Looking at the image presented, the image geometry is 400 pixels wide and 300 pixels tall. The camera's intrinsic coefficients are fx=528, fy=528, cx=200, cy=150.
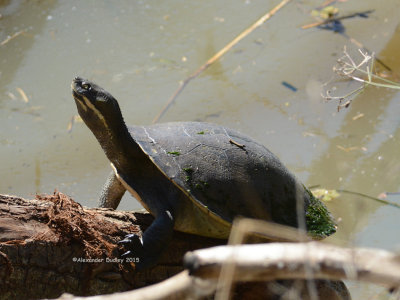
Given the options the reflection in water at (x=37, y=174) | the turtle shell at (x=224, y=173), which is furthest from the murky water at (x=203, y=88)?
the turtle shell at (x=224, y=173)

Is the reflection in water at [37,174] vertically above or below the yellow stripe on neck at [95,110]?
below

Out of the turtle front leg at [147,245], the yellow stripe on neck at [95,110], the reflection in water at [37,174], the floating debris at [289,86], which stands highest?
the yellow stripe on neck at [95,110]

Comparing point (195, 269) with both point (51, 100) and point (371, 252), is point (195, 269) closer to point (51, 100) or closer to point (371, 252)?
point (371, 252)

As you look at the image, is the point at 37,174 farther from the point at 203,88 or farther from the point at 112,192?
the point at 112,192

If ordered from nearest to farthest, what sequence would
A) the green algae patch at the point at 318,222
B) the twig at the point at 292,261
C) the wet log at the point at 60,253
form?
1. the twig at the point at 292,261
2. the wet log at the point at 60,253
3. the green algae patch at the point at 318,222

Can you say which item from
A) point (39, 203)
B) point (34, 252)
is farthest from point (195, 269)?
point (39, 203)

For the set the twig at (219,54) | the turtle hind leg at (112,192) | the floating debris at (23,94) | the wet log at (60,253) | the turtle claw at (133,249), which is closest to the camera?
the wet log at (60,253)

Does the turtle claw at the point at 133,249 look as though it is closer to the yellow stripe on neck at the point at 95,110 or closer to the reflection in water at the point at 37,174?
the yellow stripe on neck at the point at 95,110

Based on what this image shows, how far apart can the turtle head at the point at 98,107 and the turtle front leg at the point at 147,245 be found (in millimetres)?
631

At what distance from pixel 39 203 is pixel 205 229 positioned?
0.80 m

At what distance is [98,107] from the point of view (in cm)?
276

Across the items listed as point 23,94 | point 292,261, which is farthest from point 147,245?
point 23,94

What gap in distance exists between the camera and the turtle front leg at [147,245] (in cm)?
236

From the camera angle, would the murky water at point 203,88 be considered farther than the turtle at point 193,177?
Yes
